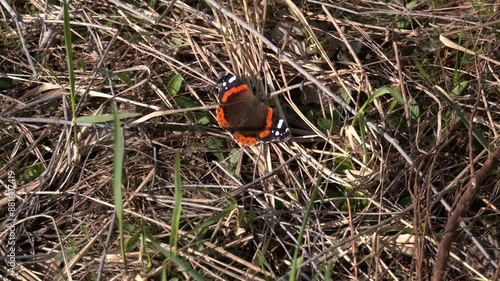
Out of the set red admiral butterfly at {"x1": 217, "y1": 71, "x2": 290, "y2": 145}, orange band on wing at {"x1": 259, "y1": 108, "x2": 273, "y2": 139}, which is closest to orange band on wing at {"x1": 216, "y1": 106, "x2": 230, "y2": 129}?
red admiral butterfly at {"x1": 217, "y1": 71, "x2": 290, "y2": 145}

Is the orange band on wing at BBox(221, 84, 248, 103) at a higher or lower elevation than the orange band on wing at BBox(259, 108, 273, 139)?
higher

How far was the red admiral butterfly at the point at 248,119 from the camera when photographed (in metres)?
2.29

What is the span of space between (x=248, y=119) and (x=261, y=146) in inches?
4.7

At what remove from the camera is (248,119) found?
2297mm

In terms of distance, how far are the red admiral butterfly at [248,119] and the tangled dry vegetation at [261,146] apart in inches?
3.4

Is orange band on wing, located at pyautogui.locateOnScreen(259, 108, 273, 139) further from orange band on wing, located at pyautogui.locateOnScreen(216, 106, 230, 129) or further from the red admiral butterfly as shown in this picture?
orange band on wing, located at pyautogui.locateOnScreen(216, 106, 230, 129)

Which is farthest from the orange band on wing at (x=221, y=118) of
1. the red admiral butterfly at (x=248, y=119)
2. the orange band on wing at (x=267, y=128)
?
the orange band on wing at (x=267, y=128)

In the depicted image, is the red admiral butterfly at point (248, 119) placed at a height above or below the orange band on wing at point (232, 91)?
below

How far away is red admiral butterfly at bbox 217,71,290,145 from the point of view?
2.29 metres

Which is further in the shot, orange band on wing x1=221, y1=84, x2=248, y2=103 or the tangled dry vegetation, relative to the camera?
orange band on wing x1=221, y1=84, x2=248, y2=103

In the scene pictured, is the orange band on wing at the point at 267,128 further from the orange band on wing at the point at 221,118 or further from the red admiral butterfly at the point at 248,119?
the orange band on wing at the point at 221,118

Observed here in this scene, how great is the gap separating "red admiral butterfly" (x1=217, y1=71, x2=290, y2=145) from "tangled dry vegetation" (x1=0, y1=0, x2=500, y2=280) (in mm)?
87

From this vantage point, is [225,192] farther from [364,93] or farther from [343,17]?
[343,17]

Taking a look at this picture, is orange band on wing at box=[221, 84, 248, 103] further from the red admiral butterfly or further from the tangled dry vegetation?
the tangled dry vegetation
